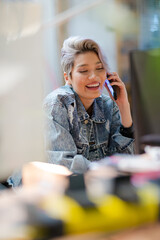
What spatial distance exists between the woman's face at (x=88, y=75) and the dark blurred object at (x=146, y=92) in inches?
13.1

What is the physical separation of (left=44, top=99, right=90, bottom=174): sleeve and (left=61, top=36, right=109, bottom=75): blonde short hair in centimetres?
16

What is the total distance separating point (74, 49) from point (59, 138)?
1.04ft

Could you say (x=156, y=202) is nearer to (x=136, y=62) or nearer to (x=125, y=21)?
(x=136, y=62)

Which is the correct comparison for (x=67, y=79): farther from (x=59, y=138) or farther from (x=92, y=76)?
(x=59, y=138)

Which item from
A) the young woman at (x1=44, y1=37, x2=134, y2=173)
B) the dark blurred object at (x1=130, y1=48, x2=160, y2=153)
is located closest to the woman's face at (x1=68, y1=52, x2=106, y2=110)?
the young woman at (x1=44, y1=37, x2=134, y2=173)

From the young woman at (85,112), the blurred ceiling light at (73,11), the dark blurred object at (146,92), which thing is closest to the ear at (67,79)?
the young woman at (85,112)

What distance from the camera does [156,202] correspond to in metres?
0.62

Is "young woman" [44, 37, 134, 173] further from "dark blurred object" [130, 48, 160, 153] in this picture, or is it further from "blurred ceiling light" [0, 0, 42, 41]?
"blurred ceiling light" [0, 0, 42, 41]

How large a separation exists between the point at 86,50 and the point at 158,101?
0.43 m

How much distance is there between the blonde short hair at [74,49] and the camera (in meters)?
1.15

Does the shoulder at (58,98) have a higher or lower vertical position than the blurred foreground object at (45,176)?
higher

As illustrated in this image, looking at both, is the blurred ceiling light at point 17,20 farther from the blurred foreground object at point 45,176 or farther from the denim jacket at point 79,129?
the denim jacket at point 79,129

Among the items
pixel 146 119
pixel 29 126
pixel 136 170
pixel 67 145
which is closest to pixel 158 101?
pixel 146 119

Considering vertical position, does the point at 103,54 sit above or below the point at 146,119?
above
